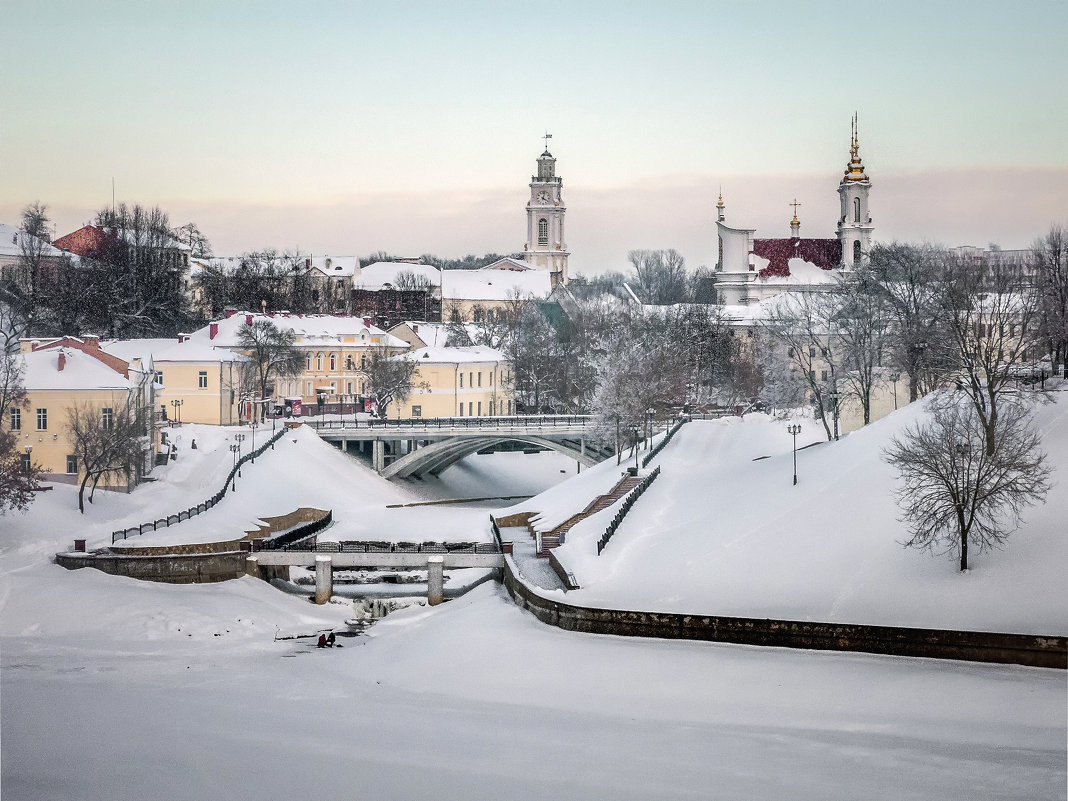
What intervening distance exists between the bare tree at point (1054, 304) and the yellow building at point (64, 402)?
31.3m

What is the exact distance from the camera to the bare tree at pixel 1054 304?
4025cm

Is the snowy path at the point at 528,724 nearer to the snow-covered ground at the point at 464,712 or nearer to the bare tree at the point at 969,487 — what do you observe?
the snow-covered ground at the point at 464,712

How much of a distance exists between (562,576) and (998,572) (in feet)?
37.4

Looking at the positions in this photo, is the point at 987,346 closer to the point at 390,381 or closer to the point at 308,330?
the point at 390,381

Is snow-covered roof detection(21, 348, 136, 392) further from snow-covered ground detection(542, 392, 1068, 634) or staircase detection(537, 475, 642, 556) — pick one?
snow-covered ground detection(542, 392, 1068, 634)

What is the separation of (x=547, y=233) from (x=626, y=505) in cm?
8979

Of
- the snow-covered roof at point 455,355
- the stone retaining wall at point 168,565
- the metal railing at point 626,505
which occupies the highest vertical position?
the snow-covered roof at point 455,355

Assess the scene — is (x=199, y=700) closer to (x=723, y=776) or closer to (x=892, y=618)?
(x=723, y=776)

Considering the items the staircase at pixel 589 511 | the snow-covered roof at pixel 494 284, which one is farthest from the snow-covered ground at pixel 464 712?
the snow-covered roof at pixel 494 284

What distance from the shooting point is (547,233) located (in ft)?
422

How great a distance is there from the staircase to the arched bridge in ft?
49.7

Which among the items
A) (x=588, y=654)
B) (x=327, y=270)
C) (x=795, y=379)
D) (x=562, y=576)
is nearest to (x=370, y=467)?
(x=795, y=379)

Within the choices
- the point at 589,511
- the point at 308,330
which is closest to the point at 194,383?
the point at 308,330

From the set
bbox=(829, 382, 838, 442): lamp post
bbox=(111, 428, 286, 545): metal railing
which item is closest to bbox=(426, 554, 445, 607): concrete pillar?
bbox=(111, 428, 286, 545): metal railing
